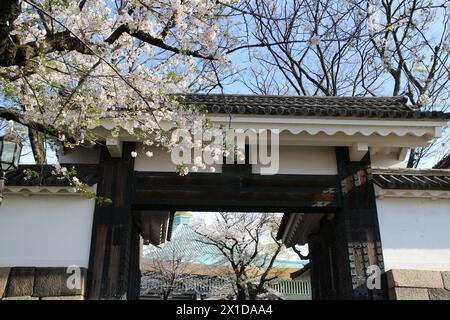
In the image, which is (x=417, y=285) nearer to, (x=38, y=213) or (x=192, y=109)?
(x=192, y=109)

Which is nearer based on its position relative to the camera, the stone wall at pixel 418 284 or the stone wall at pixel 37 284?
the stone wall at pixel 37 284

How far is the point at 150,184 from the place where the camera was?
235 inches

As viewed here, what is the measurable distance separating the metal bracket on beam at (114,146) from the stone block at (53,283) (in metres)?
1.56

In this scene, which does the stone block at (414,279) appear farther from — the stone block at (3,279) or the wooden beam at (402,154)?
the stone block at (3,279)

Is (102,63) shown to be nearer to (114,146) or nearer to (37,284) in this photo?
(114,146)

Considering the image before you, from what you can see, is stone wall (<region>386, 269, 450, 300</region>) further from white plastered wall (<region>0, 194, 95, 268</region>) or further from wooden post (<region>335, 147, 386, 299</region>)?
white plastered wall (<region>0, 194, 95, 268</region>)

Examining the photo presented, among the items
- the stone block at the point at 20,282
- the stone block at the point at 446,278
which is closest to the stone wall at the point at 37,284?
the stone block at the point at 20,282

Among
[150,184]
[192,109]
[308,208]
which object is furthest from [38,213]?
[308,208]

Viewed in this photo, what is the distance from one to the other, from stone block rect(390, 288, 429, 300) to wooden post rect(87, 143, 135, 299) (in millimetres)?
3266

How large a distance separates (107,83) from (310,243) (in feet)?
16.0

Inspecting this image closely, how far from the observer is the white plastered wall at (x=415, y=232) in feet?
18.8

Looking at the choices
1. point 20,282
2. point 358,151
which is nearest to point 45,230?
point 20,282

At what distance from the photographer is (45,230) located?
18.5 ft

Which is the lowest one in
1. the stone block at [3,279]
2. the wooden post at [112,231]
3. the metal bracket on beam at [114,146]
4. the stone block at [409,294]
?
the stone block at [409,294]
